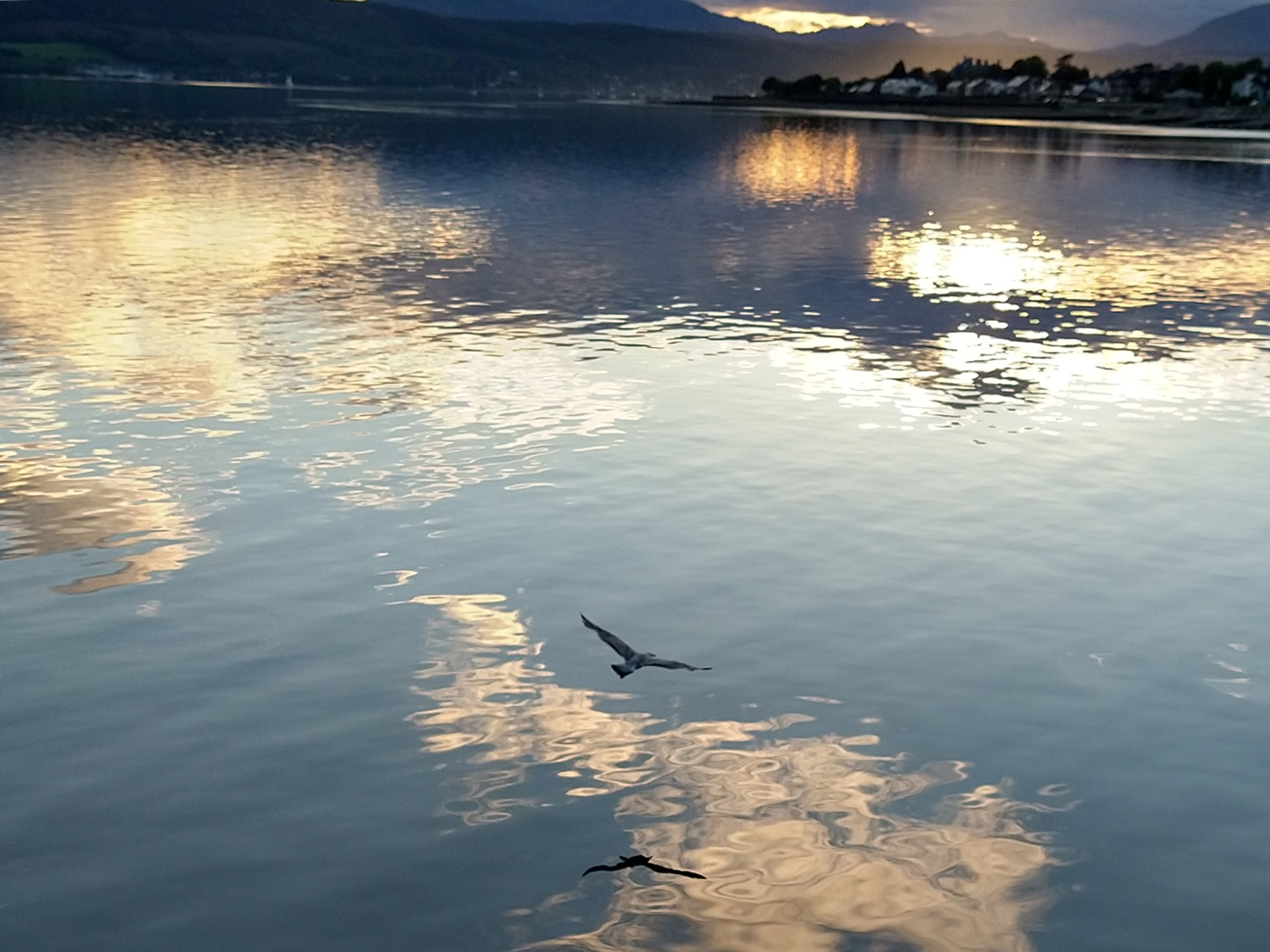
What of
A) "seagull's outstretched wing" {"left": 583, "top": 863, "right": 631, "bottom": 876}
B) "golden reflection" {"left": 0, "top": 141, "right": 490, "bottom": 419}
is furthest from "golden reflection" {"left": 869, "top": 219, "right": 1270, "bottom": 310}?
"seagull's outstretched wing" {"left": 583, "top": 863, "right": 631, "bottom": 876}

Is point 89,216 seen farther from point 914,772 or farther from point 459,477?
point 914,772

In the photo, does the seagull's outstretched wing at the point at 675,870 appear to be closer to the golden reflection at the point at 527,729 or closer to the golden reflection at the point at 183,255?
the golden reflection at the point at 527,729

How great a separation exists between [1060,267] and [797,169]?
2364 inches

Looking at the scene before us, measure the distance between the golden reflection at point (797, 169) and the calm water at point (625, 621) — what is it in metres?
45.6

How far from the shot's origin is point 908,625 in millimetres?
16828

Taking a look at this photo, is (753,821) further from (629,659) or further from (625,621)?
(625,621)

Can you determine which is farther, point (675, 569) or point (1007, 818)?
point (675, 569)

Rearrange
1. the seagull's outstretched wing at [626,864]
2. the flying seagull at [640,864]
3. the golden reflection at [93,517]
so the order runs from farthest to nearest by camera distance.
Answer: the golden reflection at [93,517]
the flying seagull at [640,864]
the seagull's outstretched wing at [626,864]

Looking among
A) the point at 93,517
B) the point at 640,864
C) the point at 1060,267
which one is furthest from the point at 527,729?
the point at 1060,267

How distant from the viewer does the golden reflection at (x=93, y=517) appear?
18.3 metres

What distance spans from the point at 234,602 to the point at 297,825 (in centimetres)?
546

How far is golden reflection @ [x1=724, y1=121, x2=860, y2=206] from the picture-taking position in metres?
85.9

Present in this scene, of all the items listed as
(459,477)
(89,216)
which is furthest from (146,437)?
(89,216)

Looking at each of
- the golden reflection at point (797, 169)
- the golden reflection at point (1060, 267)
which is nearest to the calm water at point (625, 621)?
the golden reflection at point (1060, 267)
